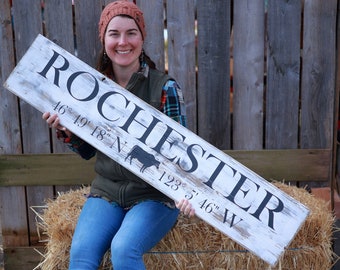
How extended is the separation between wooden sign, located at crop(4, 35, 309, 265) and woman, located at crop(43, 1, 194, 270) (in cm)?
10

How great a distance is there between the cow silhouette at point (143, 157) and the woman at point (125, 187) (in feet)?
0.49

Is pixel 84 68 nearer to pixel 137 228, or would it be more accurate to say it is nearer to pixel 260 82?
pixel 137 228

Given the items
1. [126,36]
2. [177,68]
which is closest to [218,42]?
[177,68]

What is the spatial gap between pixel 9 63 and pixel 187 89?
116 centimetres

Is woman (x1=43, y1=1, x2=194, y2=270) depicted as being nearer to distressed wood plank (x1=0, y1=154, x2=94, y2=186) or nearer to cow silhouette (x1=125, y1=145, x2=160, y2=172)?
cow silhouette (x1=125, y1=145, x2=160, y2=172)

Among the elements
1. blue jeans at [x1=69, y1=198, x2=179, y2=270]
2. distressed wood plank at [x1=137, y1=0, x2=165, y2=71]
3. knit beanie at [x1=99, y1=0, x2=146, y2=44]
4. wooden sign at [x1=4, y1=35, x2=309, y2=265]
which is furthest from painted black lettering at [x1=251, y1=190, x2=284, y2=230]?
distressed wood plank at [x1=137, y1=0, x2=165, y2=71]

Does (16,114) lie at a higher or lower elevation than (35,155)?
higher

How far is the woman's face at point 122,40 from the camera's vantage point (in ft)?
8.17

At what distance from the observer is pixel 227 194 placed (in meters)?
2.34

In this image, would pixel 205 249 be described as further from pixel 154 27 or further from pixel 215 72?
pixel 154 27

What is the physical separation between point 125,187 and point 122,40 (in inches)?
28.6

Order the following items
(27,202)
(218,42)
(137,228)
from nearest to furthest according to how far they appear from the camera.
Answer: (137,228) < (218,42) < (27,202)

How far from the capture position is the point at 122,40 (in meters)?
2.48

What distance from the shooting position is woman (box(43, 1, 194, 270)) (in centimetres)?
233
